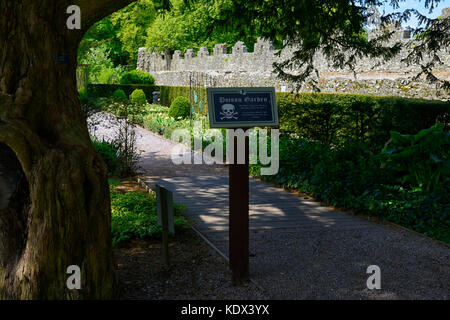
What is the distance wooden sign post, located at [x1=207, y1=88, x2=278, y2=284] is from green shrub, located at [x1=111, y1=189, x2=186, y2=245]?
1524mm

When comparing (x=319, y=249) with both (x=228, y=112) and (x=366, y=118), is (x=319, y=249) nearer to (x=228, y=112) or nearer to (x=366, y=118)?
(x=228, y=112)

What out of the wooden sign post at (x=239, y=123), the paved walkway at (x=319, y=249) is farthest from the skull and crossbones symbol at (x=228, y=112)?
the paved walkway at (x=319, y=249)

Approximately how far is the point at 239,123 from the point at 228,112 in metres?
0.15

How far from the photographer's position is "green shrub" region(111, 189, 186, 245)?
19.3 feet

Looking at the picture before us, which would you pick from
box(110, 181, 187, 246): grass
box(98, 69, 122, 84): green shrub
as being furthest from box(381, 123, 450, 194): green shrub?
box(98, 69, 122, 84): green shrub

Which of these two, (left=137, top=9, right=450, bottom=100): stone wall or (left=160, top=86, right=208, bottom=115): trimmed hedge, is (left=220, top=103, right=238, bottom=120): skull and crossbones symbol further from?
(left=160, top=86, right=208, bottom=115): trimmed hedge

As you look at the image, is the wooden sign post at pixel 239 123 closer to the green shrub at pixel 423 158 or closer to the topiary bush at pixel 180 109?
the green shrub at pixel 423 158

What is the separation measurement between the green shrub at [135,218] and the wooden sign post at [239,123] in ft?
5.00

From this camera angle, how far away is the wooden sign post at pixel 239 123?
458 centimetres

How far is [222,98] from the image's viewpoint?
463 centimetres

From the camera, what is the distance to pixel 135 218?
21.0ft

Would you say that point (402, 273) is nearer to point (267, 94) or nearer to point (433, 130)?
point (267, 94)

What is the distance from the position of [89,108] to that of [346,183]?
474cm
